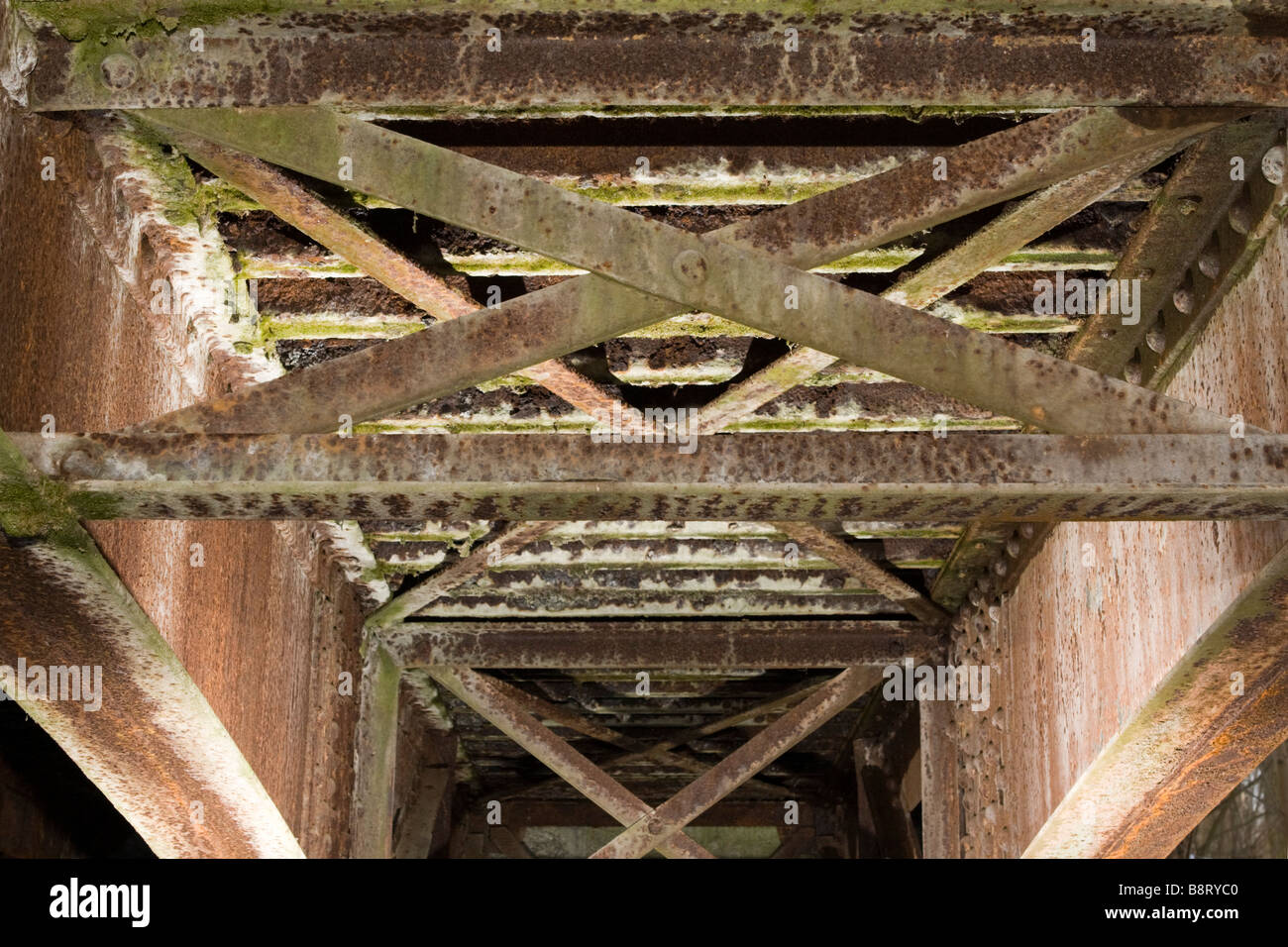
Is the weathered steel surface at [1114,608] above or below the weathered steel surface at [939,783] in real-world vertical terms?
above

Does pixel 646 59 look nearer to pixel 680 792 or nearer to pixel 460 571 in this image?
pixel 460 571

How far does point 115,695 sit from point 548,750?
3.25 meters

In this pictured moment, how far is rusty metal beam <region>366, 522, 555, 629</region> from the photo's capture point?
572 centimetres

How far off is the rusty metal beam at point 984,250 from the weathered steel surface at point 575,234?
192mm

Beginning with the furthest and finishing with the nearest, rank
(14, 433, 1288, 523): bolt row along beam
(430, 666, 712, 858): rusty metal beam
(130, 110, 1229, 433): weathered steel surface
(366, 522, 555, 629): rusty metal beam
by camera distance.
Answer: (430, 666, 712, 858): rusty metal beam
(366, 522, 555, 629): rusty metal beam
(130, 110, 1229, 433): weathered steel surface
(14, 433, 1288, 523): bolt row along beam

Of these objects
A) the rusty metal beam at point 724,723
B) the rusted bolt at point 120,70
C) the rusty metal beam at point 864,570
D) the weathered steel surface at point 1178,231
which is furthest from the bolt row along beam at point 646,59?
the rusty metal beam at point 724,723

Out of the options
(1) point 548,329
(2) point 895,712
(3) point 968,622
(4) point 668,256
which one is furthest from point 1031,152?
(2) point 895,712

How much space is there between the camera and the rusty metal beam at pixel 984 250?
3398 millimetres

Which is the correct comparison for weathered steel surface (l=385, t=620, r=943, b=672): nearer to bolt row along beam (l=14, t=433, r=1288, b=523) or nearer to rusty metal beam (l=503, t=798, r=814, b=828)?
rusty metal beam (l=503, t=798, r=814, b=828)

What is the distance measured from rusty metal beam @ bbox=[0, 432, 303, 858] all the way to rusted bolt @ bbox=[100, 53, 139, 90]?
0.88 meters

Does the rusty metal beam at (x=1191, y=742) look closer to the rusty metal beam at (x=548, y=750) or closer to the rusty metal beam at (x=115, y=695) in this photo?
the rusty metal beam at (x=548, y=750)

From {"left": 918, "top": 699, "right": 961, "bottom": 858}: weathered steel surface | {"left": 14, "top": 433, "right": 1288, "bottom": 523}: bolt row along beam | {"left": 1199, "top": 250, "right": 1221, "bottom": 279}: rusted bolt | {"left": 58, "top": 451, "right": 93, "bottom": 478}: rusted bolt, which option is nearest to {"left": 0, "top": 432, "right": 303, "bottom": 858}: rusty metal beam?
{"left": 58, "top": 451, "right": 93, "bottom": 478}: rusted bolt

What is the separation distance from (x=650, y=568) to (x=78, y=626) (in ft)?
10.5

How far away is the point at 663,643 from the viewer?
673 cm
